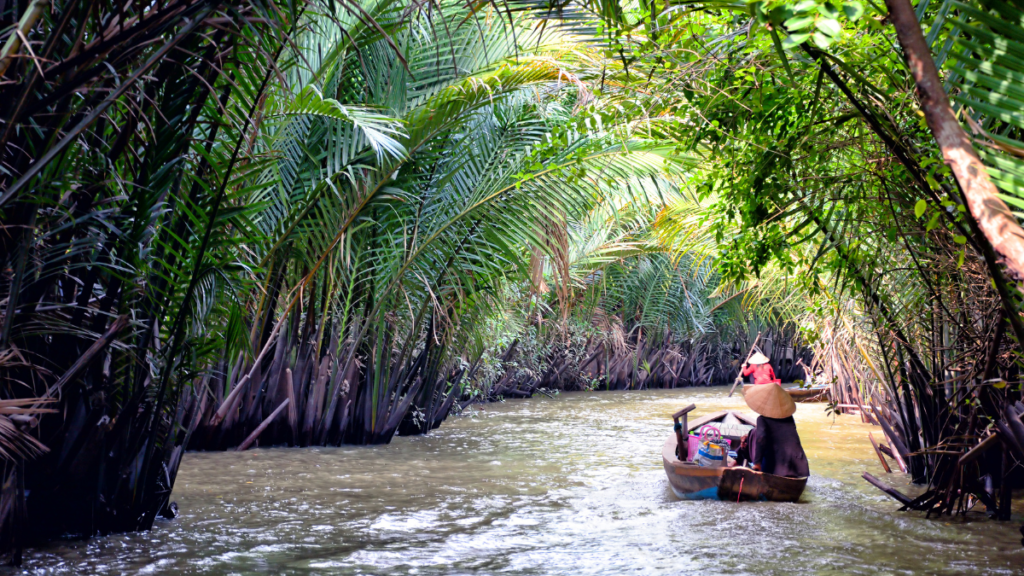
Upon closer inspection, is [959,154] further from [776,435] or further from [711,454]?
[711,454]

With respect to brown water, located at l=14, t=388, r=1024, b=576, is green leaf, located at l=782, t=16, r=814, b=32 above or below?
above

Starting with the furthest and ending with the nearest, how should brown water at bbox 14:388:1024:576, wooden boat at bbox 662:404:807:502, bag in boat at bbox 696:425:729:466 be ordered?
bag in boat at bbox 696:425:729:466 → wooden boat at bbox 662:404:807:502 → brown water at bbox 14:388:1024:576

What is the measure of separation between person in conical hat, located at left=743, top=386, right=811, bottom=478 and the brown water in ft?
1.21

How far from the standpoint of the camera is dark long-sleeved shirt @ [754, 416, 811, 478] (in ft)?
24.9

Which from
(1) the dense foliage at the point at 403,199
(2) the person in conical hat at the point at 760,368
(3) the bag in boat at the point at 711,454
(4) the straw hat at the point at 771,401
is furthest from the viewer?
(2) the person in conical hat at the point at 760,368

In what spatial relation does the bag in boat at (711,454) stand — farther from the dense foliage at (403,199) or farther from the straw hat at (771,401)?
the dense foliage at (403,199)

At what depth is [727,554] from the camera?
5.61m

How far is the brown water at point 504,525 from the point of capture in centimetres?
514

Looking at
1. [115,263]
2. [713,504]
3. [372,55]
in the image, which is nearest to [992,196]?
[115,263]

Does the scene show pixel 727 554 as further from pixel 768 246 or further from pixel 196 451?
pixel 196 451

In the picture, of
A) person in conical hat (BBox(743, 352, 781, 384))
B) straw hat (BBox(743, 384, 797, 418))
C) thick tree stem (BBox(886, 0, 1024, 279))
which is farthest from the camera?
person in conical hat (BBox(743, 352, 781, 384))

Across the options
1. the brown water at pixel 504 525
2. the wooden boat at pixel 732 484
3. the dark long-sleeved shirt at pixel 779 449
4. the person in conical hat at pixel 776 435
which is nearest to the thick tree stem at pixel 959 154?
the brown water at pixel 504 525

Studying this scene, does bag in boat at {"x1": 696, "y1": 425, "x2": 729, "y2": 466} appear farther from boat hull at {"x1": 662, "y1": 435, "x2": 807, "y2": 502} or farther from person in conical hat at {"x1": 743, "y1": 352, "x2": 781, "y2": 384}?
person in conical hat at {"x1": 743, "y1": 352, "x2": 781, "y2": 384}

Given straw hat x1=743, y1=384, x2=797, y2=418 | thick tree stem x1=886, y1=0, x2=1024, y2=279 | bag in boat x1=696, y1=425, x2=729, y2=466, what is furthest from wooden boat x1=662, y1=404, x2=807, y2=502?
thick tree stem x1=886, y1=0, x2=1024, y2=279
